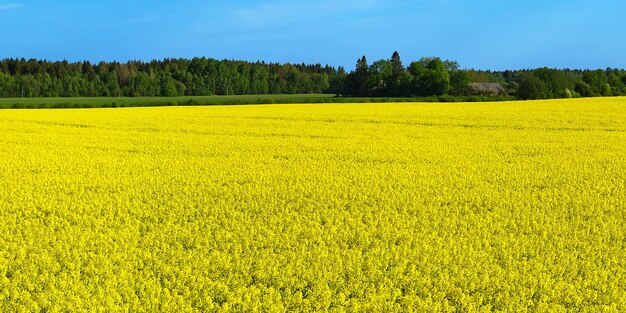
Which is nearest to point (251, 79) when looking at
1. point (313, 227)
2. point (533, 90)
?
point (533, 90)

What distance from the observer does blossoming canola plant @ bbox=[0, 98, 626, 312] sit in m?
6.97

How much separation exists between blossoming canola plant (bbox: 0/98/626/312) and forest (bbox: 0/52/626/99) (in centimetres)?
5197

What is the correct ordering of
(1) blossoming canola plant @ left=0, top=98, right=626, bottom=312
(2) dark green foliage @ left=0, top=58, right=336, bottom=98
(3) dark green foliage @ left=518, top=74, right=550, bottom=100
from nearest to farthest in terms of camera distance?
(1) blossoming canola plant @ left=0, top=98, right=626, bottom=312, (3) dark green foliage @ left=518, top=74, right=550, bottom=100, (2) dark green foliage @ left=0, top=58, right=336, bottom=98

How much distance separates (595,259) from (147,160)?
1370cm

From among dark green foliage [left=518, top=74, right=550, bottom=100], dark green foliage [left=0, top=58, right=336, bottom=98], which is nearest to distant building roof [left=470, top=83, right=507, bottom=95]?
dark green foliage [left=518, top=74, right=550, bottom=100]

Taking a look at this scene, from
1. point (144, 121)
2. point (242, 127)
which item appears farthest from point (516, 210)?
point (144, 121)

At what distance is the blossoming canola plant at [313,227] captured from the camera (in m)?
6.97

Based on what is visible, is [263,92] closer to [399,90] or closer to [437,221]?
[399,90]

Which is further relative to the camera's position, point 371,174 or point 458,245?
point 371,174

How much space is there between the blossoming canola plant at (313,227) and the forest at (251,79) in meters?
52.0

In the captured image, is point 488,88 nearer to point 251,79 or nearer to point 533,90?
point 533,90

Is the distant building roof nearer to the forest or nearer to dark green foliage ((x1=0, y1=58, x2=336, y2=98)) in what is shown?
the forest

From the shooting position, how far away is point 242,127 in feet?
97.2

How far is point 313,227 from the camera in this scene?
9664 mm
